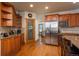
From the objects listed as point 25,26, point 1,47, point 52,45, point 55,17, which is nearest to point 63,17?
point 55,17

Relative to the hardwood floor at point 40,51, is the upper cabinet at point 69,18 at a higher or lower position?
higher

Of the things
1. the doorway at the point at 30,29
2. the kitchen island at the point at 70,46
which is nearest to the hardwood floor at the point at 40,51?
the kitchen island at the point at 70,46

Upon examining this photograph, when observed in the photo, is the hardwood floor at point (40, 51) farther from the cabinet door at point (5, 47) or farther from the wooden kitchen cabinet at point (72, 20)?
the wooden kitchen cabinet at point (72, 20)

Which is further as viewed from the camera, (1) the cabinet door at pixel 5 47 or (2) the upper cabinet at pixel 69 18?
(2) the upper cabinet at pixel 69 18

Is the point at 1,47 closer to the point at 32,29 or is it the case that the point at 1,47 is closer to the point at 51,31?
the point at 51,31

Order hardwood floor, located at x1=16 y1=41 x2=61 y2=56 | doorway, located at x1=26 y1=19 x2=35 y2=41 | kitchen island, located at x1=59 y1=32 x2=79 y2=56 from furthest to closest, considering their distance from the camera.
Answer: doorway, located at x1=26 y1=19 x2=35 y2=41 → hardwood floor, located at x1=16 y1=41 x2=61 y2=56 → kitchen island, located at x1=59 y1=32 x2=79 y2=56

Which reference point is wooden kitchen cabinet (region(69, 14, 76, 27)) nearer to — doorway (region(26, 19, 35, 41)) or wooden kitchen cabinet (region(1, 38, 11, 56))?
doorway (region(26, 19, 35, 41))

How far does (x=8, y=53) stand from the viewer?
4.53 metres

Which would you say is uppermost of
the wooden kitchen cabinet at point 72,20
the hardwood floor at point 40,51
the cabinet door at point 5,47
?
the wooden kitchen cabinet at point 72,20

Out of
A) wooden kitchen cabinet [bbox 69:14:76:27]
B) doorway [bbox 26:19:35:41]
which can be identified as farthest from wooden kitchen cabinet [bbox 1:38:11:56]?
doorway [bbox 26:19:35:41]

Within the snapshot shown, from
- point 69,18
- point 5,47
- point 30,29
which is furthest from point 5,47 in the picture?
point 30,29

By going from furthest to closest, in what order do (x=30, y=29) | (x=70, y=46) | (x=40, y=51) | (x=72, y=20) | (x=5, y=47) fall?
(x=30, y=29) < (x=72, y=20) < (x=40, y=51) < (x=5, y=47) < (x=70, y=46)

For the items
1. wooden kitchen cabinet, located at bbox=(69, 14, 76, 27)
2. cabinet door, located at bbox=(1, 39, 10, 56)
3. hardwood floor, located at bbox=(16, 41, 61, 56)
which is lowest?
hardwood floor, located at bbox=(16, 41, 61, 56)

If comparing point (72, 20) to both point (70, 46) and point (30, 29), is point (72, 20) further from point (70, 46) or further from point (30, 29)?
point (70, 46)
